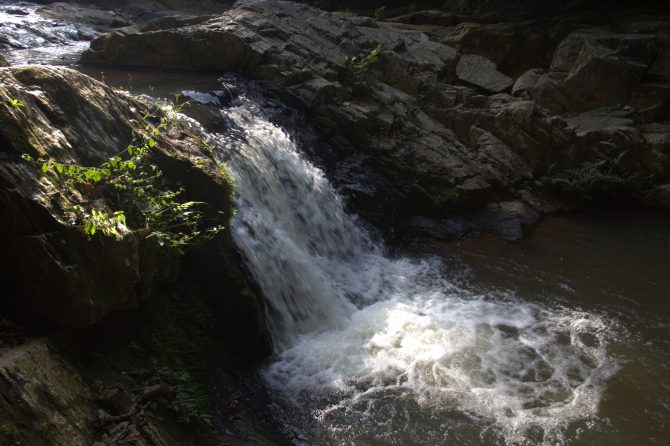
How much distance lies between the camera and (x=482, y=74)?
13.3 m

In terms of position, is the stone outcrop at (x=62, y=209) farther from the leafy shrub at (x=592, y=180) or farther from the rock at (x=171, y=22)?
the leafy shrub at (x=592, y=180)

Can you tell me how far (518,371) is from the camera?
5488 mm

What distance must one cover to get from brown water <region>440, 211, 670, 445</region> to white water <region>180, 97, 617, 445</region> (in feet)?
0.87

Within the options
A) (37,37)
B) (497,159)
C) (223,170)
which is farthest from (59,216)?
(37,37)

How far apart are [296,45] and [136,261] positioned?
883 centimetres

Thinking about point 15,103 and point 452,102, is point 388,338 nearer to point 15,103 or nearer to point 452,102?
point 15,103

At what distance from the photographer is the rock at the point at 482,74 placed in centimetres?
1304

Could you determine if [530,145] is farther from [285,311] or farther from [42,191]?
[42,191]

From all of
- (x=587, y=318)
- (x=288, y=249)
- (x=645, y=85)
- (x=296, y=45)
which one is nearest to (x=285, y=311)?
(x=288, y=249)

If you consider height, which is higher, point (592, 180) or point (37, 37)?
point (37, 37)

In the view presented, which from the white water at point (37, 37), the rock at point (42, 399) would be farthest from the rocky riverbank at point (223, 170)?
the white water at point (37, 37)

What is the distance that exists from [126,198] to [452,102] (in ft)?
31.0

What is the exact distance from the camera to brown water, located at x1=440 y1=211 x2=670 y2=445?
494 centimetres

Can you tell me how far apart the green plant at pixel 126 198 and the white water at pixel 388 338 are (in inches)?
55.4
